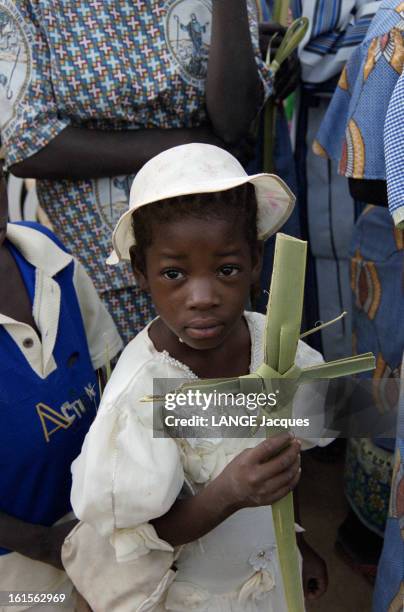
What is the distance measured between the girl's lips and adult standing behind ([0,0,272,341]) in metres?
0.84

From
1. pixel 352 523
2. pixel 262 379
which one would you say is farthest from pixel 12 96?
pixel 352 523

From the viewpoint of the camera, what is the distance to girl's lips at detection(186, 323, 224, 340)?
130cm

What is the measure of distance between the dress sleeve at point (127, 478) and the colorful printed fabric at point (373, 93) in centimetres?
95

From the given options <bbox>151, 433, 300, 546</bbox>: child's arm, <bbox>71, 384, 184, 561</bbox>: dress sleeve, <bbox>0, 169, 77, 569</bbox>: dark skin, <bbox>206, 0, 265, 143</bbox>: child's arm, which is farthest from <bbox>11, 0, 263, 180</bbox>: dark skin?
<bbox>151, 433, 300, 546</bbox>: child's arm

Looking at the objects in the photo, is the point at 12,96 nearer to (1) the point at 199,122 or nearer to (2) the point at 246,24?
(1) the point at 199,122

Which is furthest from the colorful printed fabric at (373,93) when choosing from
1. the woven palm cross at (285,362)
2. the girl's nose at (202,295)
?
the woven palm cross at (285,362)

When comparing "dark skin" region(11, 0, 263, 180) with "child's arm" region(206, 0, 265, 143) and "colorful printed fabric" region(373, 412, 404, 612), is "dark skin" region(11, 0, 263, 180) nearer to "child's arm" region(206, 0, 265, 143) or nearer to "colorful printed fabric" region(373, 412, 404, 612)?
"child's arm" region(206, 0, 265, 143)

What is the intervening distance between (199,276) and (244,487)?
390mm

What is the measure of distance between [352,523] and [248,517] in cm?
137

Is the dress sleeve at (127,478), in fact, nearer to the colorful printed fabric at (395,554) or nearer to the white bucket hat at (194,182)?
the white bucket hat at (194,182)

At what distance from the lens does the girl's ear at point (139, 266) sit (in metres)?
1.43

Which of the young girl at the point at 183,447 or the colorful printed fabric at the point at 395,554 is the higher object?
the young girl at the point at 183,447

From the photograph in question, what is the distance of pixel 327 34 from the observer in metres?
2.72

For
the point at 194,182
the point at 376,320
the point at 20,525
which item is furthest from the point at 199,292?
the point at 376,320
